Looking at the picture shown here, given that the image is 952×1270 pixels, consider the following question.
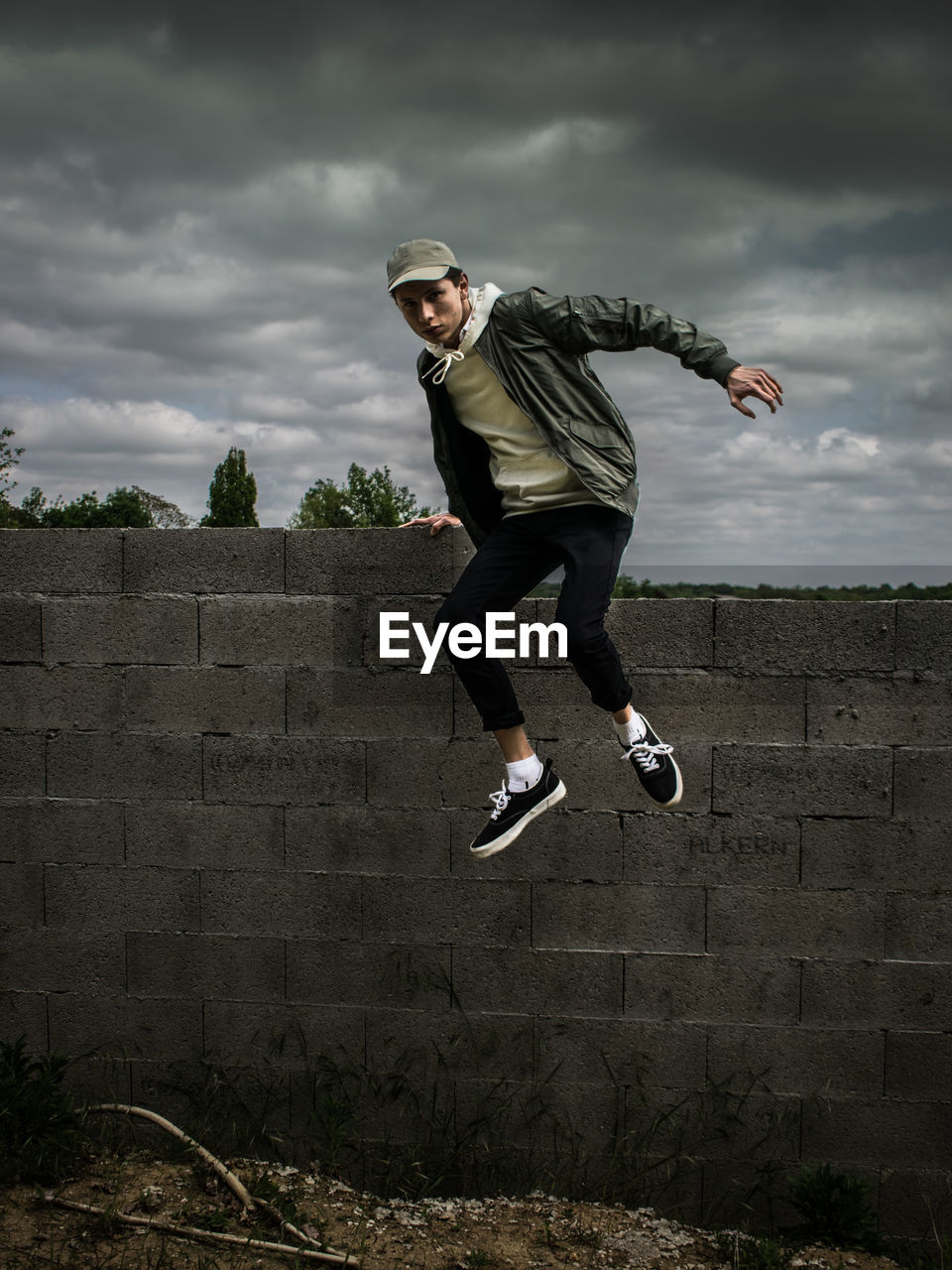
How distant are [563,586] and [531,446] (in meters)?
0.45

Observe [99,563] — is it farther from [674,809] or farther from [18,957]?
[674,809]

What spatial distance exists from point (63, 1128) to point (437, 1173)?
1363 millimetres

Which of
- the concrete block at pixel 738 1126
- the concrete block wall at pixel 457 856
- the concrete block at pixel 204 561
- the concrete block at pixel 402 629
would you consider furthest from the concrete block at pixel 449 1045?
the concrete block at pixel 204 561

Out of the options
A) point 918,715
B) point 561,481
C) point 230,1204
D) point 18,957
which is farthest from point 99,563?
point 918,715

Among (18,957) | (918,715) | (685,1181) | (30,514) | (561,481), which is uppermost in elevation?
(30,514)

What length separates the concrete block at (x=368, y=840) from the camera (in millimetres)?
3682

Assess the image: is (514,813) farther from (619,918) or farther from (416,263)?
(416,263)

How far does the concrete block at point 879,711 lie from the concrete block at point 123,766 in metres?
2.33

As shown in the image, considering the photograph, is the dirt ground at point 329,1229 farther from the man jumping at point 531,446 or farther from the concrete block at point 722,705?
the concrete block at point 722,705

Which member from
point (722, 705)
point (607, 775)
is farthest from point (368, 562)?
point (722, 705)

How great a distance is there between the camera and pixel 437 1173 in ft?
12.1

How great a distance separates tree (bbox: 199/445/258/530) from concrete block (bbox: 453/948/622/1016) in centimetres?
1617

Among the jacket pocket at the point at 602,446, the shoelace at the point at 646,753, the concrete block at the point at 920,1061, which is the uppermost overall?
the jacket pocket at the point at 602,446

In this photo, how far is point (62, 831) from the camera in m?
3.86
